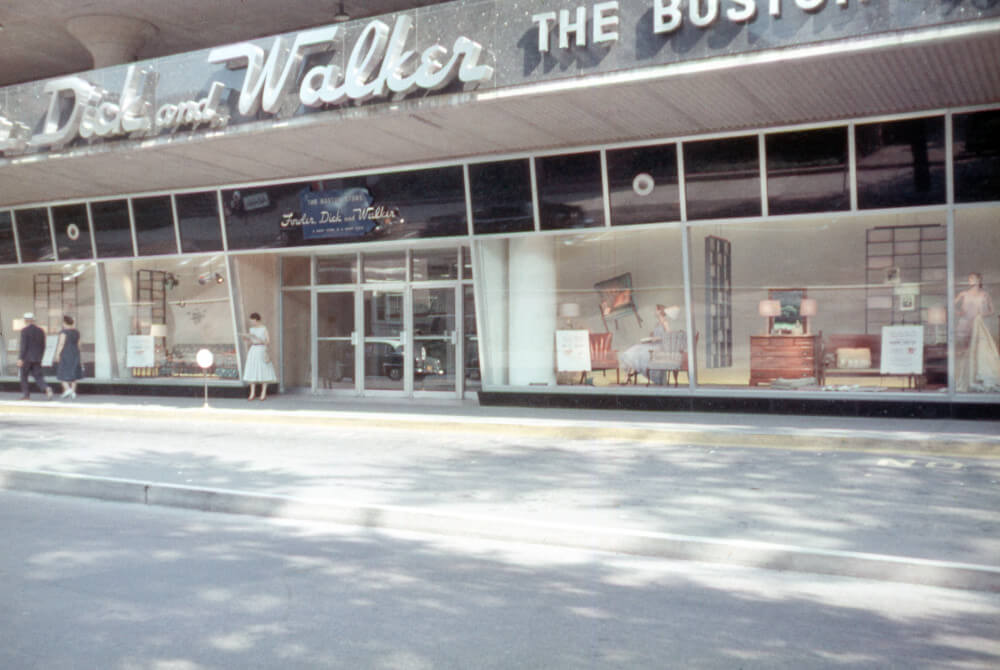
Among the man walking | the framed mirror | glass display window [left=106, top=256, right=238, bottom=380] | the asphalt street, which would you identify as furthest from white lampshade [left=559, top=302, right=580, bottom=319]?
the man walking

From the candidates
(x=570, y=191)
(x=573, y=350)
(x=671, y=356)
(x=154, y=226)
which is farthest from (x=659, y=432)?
(x=154, y=226)

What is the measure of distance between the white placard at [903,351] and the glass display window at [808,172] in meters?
2.02

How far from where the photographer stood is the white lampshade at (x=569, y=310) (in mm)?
14969

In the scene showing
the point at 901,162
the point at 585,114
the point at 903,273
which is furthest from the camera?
the point at 903,273

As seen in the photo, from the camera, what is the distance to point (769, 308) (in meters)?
13.8

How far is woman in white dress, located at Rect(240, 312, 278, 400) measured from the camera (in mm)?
17234

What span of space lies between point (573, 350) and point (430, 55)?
18.3 feet

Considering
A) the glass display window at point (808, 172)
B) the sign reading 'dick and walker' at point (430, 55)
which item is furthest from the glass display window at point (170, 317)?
the glass display window at point (808, 172)

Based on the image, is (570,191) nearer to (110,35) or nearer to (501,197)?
(501,197)

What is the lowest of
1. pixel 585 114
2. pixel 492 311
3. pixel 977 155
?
pixel 492 311

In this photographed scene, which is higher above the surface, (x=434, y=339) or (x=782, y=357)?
(x=434, y=339)

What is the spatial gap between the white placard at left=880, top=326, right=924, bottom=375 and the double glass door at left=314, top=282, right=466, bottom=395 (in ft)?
24.0

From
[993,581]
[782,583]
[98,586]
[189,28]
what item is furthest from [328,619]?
[189,28]

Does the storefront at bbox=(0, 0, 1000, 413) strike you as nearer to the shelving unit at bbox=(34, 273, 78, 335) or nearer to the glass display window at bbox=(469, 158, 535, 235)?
the glass display window at bbox=(469, 158, 535, 235)
